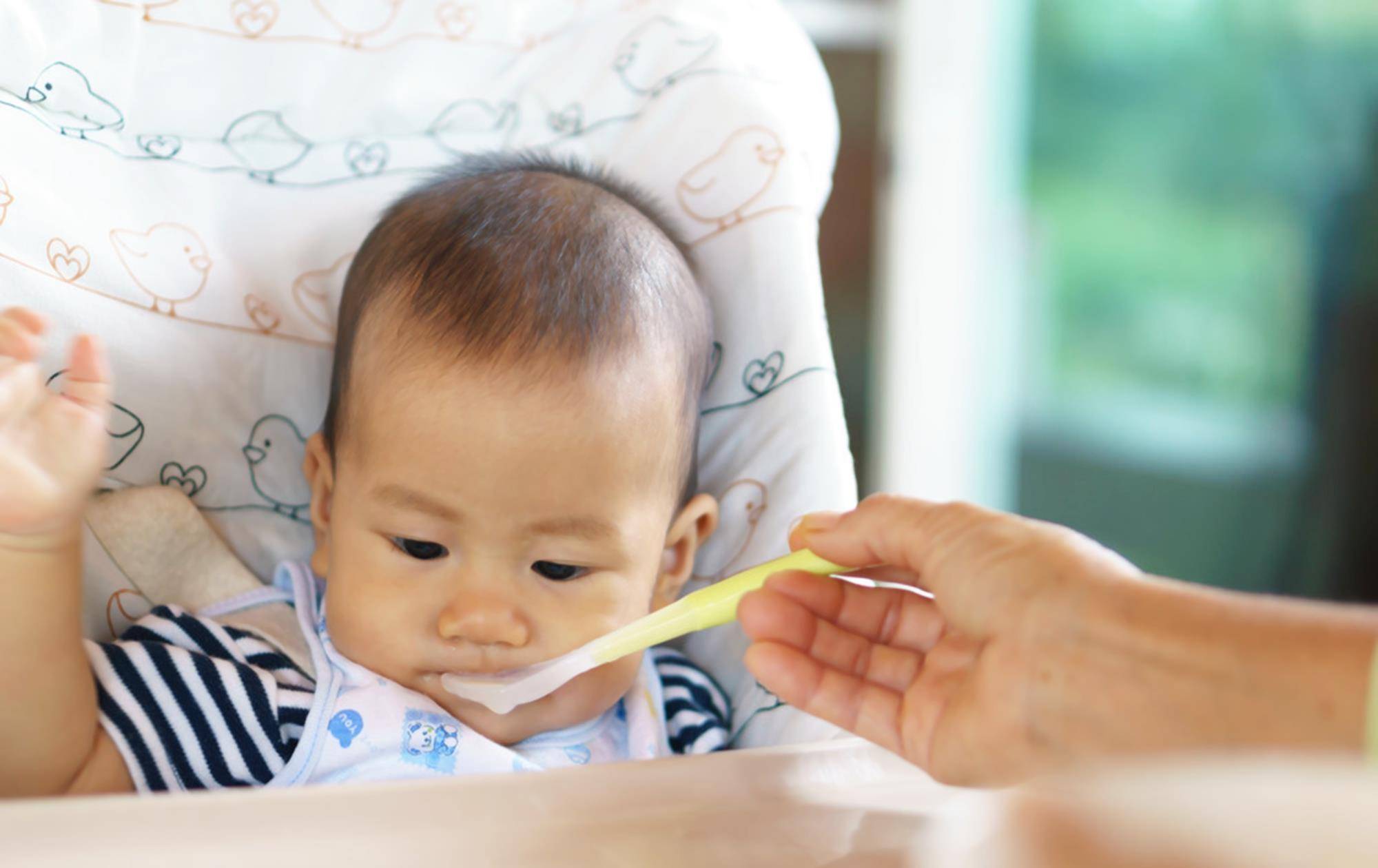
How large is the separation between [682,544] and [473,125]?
40cm

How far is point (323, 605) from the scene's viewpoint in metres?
0.80

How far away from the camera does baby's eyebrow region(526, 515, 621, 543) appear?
0.73m

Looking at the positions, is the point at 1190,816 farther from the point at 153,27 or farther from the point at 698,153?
the point at 153,27

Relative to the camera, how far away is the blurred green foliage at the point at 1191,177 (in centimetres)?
207

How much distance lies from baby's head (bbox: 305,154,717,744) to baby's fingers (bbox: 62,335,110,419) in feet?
0.52

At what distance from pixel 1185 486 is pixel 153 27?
2.01 meters

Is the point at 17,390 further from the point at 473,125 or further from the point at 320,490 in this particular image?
the point at 473,125

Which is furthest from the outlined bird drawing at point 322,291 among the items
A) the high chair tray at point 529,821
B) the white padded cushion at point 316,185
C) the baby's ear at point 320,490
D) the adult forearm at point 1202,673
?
the adult forearm at point 1202,673

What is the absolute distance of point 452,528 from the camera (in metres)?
0.73

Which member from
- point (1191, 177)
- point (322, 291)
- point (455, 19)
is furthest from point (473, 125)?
point (1191, 177)

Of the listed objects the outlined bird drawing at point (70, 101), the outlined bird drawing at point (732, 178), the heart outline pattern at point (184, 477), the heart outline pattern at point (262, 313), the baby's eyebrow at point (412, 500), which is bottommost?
the heart outline pattern at point (184, 477)

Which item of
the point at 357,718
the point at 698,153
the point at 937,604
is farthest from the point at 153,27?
the point at 937,604

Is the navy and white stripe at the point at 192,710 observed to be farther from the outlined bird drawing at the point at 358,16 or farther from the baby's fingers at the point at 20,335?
the outlined bird drawing at the point at 358,16

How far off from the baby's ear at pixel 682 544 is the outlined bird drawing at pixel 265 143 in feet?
1.35
